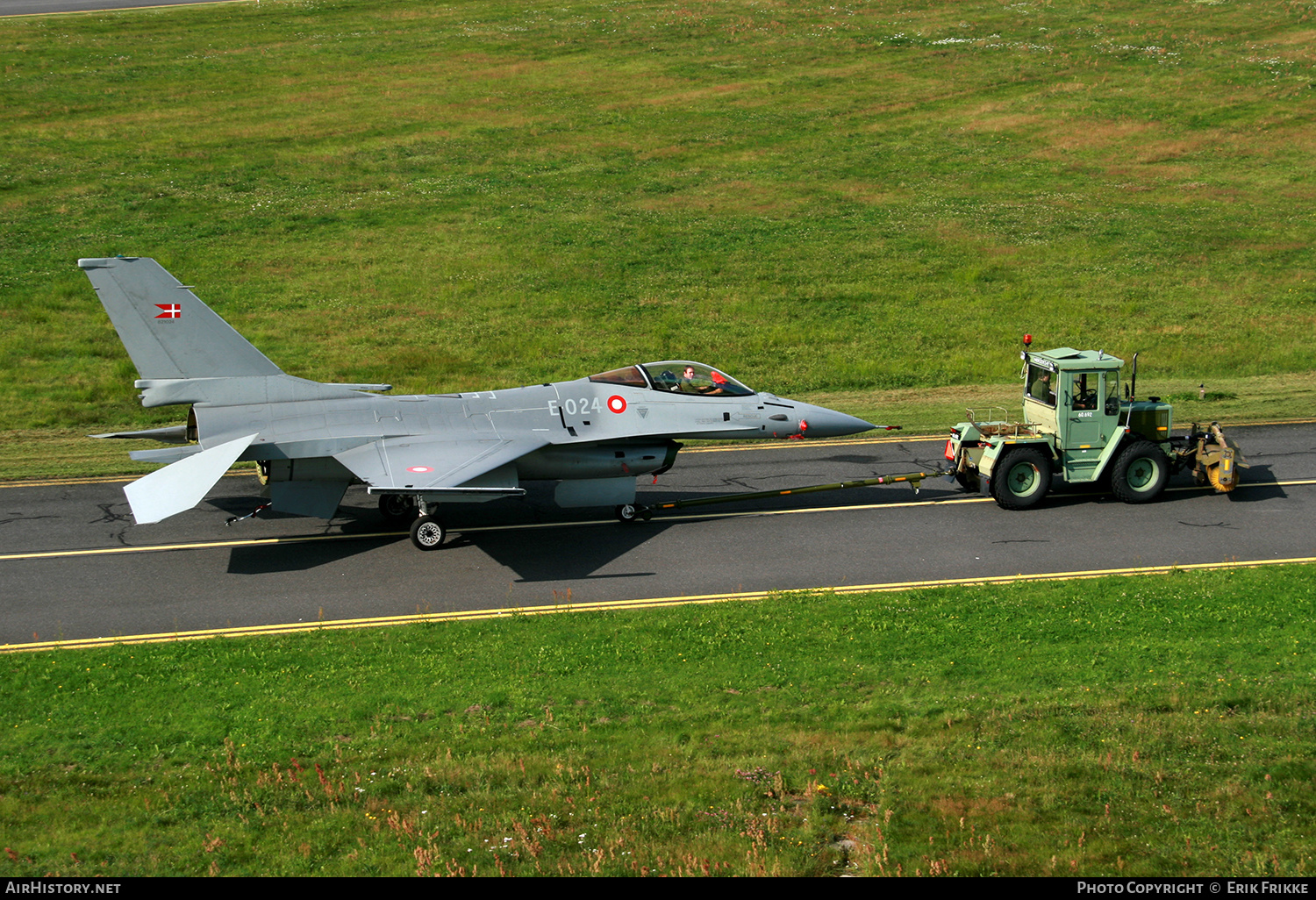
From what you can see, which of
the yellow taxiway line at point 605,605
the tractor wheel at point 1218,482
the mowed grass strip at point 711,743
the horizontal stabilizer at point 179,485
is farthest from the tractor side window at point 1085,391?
the horizontal stabilizer at point 179,485

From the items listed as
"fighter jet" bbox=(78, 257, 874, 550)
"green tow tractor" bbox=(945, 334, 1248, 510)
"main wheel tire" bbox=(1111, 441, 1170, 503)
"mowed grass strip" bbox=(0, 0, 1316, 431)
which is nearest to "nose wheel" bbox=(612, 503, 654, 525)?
"fighter jet" bbox=(78, 257, 874, 550)

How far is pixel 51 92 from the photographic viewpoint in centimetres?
5400

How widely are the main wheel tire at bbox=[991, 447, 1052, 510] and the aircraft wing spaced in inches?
347

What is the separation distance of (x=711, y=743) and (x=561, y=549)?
785 cm

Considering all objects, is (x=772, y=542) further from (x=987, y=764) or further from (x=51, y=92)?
(x=51, y=92)

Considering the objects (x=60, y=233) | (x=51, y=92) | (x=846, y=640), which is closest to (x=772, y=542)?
(x=846, y=640)

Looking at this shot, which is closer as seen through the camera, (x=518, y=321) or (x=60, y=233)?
(x=518, y=321)

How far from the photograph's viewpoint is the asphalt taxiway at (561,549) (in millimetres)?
17547

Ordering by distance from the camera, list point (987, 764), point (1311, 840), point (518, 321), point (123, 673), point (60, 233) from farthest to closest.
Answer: point (60, 233), point (518, 321), point (123, 673), point (987, 764), point (1311, 840)

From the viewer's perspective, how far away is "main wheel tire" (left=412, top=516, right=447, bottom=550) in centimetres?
1977

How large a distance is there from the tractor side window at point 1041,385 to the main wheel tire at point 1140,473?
70.9 inches

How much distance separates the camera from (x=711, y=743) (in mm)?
12664

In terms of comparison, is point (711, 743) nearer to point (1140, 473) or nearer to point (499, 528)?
point (499, 528)

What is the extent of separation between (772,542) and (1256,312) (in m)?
25.4
